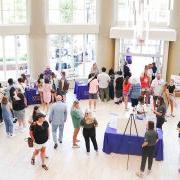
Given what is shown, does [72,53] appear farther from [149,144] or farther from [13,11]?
[149,144]

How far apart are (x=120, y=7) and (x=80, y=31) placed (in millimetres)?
1909

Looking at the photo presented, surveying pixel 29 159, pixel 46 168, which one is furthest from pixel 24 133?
pixel 46 168

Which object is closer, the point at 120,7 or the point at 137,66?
the point at 120,7

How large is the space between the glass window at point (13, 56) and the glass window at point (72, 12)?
4.90 ft

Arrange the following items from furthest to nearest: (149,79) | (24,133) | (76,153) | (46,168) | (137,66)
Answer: (137,66), (149,79), (24,133), (76,153), (46,168)

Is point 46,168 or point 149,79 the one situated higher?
point 149,79

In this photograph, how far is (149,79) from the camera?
39.0 ft

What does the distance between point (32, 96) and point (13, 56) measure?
2.37 metres

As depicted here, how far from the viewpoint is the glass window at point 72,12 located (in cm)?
1372

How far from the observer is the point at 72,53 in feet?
47.2

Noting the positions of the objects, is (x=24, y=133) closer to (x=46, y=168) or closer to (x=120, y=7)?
(x=46, y=168)

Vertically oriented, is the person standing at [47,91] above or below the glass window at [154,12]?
below

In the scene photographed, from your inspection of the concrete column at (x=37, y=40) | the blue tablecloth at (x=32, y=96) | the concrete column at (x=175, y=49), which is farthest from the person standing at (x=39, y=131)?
the concrete column at (x=175, y=49)

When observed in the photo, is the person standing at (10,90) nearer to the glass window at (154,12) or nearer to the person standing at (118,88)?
the person standing at (118,88)
